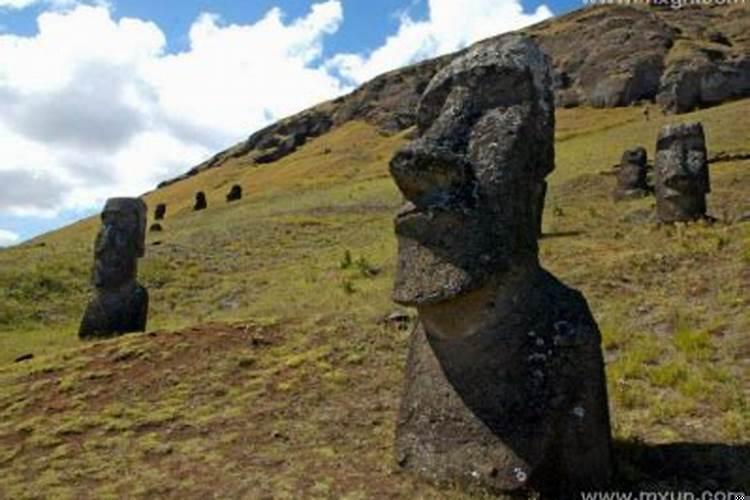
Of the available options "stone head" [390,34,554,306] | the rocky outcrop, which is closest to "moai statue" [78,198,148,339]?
"stone head" [390,34,554,306]

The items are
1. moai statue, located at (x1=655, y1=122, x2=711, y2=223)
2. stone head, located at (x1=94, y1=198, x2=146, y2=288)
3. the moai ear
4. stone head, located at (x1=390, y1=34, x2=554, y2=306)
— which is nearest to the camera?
stone head, located at (x1=390, y1=34, x2=554, y2=306)

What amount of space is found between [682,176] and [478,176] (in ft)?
54.9

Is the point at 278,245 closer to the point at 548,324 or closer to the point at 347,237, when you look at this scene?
the point at 347,237

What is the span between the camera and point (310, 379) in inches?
471

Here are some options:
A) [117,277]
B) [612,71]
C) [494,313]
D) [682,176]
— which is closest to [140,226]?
[117,277]

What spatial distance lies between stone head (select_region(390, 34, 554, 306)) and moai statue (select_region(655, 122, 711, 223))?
629 inches

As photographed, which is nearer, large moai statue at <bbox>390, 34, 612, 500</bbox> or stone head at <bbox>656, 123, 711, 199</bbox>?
large moai statue at <bbox>390, 34, 612, 500</bbox>

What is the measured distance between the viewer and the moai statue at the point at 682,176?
23281 millimetres

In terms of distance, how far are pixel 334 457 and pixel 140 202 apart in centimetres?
1395

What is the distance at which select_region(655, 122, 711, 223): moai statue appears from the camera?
2328cm

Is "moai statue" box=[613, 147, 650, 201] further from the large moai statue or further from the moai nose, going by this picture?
the moai nose

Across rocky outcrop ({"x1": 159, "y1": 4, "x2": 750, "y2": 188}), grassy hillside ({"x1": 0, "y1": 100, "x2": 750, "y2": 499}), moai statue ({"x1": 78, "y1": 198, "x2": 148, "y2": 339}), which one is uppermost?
rocky outcrop ({"x1": 159, "y1": 4, "x2": 750, "y2": 188})

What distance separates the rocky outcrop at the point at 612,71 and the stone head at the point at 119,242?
151 feet

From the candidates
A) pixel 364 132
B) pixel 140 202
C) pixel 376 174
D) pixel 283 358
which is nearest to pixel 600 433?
pixel 283 358
